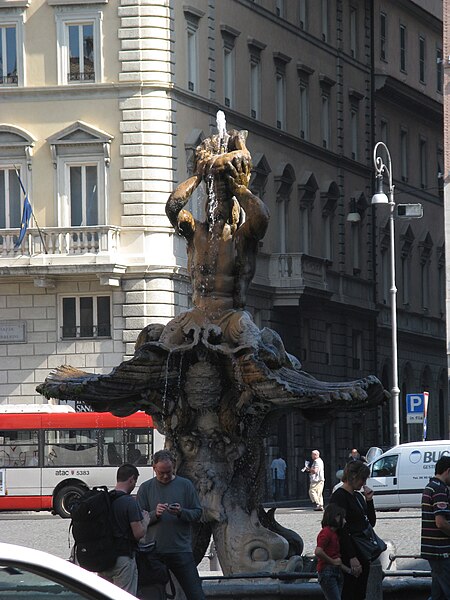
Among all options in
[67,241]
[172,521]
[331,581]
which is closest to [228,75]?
[67,241]

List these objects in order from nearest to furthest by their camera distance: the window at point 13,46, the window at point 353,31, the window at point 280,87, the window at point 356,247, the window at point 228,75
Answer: the window at point 13,46 → the window at point 228,75 → the window at point 280,87 → the window at point 356,247 → the window at point 353,31

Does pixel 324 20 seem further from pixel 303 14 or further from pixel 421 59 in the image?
pixel 421 59

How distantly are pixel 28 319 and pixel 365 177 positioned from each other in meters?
20.8

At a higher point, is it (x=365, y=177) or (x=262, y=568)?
(x=365, y=177)

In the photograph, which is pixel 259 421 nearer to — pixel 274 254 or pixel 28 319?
pixel 28 319

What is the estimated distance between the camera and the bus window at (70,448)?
148 feet

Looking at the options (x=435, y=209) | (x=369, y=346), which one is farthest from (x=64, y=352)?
(x=435, y=209)

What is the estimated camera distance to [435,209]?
7625 centimetres

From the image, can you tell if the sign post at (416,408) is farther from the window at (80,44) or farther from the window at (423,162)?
the window at (423,162)

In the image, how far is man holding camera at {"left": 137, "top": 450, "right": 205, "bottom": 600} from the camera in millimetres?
13039

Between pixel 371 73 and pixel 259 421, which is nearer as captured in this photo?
pixel 259 421

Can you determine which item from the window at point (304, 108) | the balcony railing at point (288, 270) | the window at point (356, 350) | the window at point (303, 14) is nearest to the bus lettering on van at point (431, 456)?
the balcony railing at point (288, 270)

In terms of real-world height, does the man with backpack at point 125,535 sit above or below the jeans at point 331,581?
above

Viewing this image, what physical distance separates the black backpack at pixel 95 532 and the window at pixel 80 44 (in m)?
38.5
